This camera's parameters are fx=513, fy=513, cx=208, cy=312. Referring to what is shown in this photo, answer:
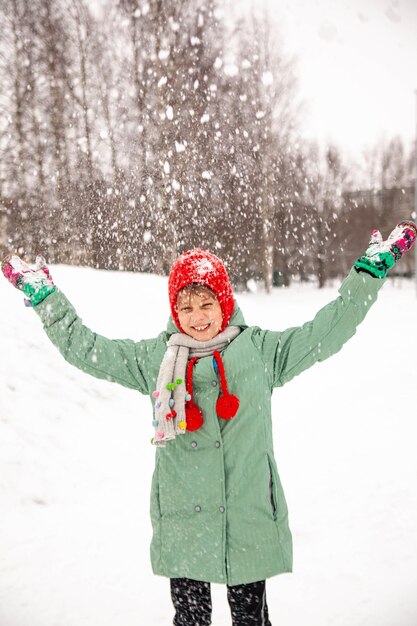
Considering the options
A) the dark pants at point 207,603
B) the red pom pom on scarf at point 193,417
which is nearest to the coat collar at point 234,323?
the red pom pom on scarf at point 193,417

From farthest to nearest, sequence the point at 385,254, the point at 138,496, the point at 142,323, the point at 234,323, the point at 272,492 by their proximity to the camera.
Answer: the point at 142,323 → the point at 138,496 → the point at 234,323 → the point at 272,492 → the point at 385,254

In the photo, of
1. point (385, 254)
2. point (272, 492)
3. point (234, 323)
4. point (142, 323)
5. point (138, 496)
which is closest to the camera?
point (385, 254)

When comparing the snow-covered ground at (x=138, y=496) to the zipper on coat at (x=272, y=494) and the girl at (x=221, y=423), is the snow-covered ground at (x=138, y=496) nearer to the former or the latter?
the girl at (x=221, y=423)

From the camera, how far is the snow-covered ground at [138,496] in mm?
2340

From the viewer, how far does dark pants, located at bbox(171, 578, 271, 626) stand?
1656 mm

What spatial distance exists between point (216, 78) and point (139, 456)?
9.08m

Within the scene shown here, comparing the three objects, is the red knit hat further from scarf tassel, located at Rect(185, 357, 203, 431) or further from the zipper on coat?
the zipper on coat

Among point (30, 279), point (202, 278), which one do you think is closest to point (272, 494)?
point (202, 278)

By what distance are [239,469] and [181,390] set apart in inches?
13.0

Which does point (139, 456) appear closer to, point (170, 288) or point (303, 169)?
point (170, 288)

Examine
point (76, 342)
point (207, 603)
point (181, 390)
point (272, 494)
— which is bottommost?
point (207, 603)

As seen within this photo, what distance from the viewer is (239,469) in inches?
66.1

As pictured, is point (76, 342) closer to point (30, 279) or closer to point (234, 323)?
point (30, 279)

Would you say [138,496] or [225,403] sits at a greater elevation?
[225,403]
